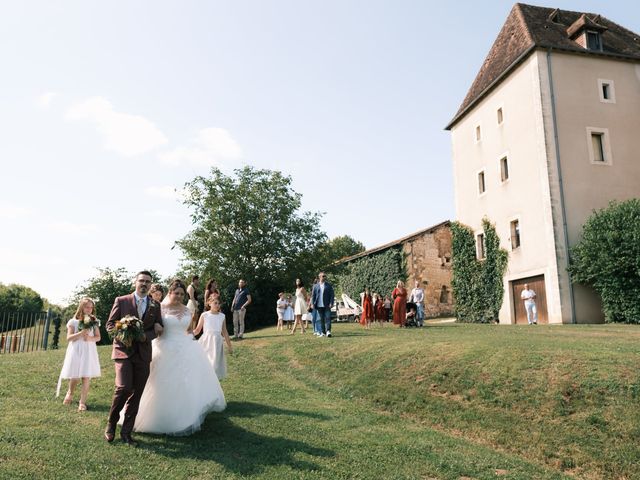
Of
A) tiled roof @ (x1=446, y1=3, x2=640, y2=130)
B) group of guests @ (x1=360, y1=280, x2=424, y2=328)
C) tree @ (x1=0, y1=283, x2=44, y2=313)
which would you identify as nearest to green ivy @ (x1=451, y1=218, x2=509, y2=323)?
group of guests @ (x1=360, y1=280, x2=424, y2=328)

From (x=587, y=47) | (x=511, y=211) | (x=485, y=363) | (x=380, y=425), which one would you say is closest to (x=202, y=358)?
(x=380, y=425)

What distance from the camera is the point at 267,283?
126ft

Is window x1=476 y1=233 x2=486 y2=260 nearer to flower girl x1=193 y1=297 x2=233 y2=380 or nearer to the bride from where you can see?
flower girl x1=193 y1=297 x2=233 y2=380

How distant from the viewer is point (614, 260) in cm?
2239

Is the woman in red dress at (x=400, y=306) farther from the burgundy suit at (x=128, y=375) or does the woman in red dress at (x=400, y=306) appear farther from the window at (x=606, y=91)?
the window at (x=606, y=91)

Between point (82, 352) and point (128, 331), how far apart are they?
356 cm

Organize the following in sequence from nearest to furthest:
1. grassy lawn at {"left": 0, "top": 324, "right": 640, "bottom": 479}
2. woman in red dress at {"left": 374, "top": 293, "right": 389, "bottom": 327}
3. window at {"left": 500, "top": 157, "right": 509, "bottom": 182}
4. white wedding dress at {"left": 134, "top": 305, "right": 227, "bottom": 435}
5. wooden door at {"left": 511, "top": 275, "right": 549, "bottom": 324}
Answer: grassy lawn at {"left": 0, "top": 324, "right": 640, "bottom": 479} < white wedding dress at {"left": 134, "top": 305, "right": 227, "bottom": 435} < wooden door at {"left": 511, "top": 275, "right": 549, "bottom": 324} < woman in red dress at {"left": 374, "top": 293, "right": 389, "bottom": 327} < window at {"left": 500, "top": 157, "right": 509, "bottom": 182}

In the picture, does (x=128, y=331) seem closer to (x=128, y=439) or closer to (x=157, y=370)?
(x=157, y=370)

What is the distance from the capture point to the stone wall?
37.2 m

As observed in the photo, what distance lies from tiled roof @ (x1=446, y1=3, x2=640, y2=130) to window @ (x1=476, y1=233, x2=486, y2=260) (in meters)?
8.38

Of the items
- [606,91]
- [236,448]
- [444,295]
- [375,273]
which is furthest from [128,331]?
[375,273]

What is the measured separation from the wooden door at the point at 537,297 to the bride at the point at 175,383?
21562mm

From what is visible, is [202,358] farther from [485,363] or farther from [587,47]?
[587,47]

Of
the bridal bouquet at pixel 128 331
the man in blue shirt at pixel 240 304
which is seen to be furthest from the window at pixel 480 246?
the bridal bouquet at pixel 128 331
